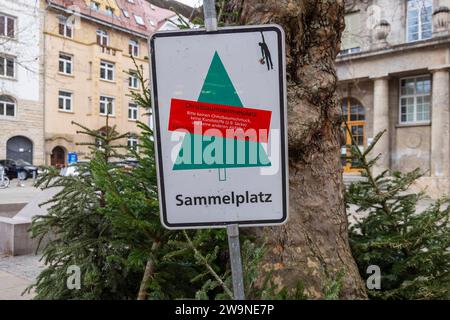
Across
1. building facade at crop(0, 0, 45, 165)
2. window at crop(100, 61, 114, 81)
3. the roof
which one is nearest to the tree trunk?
the roof

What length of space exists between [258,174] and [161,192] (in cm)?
40

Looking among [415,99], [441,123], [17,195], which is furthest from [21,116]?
[441,123]

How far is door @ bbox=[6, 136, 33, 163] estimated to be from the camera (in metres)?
29.6

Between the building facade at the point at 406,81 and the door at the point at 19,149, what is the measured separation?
23321mm

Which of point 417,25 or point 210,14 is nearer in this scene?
point 210,14

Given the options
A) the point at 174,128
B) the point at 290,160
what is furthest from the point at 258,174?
the point at 290,160

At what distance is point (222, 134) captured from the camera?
1.57 meters

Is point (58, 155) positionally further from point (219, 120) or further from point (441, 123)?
point (219, 120)

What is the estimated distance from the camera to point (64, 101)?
3334 centimetres

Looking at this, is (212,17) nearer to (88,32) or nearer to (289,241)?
(289,241)

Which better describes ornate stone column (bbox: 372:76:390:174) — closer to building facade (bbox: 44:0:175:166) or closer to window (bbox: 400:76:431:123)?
window (bbox: 400:76:431:123)

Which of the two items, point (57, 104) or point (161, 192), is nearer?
point (161, 192)

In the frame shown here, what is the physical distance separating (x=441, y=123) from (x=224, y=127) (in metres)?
18.3

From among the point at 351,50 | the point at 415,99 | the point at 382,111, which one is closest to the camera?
the point at 415,99
